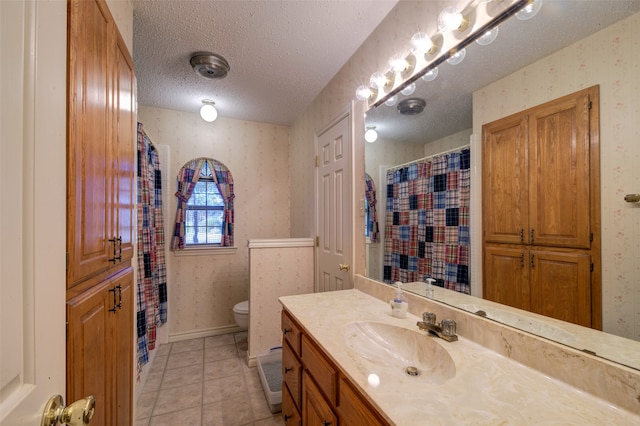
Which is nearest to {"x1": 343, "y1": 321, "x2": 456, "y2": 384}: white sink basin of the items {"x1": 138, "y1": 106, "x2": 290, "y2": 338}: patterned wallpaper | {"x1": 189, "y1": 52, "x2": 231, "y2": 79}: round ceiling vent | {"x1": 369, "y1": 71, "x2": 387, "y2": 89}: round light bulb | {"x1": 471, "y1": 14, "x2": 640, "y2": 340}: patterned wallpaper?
{"x1": 471, "y1": 14, "x2": 640, "y2": 340}: patterned wallpaper

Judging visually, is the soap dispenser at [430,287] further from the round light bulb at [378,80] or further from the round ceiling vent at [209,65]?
the round ceiling vent at [209,65]

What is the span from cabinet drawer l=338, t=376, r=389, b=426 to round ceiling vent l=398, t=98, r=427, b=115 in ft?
4.25

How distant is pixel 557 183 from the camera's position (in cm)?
81

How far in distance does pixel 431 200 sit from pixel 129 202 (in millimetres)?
1495

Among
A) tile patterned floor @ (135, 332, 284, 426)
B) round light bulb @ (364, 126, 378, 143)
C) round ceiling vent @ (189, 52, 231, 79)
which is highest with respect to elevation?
round ceiling vent @ (189, 52, 231, 79)

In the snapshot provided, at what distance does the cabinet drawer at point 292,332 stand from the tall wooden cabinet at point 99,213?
753 mm

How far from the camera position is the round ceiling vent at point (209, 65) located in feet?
6.47

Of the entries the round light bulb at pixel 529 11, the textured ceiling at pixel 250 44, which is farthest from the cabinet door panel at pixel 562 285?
the textured ceiling at pixel 250 44

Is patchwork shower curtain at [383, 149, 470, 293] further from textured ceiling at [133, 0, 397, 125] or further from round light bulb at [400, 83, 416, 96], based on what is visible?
textured ceiling at [133, 0, 397, 125]

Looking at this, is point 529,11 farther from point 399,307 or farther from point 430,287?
point 399,307

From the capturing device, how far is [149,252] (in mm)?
2318

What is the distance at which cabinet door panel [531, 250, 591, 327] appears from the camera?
2.52 ft
